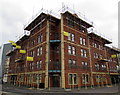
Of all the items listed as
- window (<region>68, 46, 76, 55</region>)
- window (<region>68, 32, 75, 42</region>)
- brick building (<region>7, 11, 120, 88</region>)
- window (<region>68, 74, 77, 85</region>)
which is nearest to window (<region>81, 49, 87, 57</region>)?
brick building (<region>7, 11, 120, 88</region>)

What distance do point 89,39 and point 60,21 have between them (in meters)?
9.84

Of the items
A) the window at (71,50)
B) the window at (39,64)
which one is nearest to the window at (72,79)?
the window at (71,50)

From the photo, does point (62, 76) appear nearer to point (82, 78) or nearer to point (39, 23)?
point (82, 78)

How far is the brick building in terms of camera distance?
21172 mm

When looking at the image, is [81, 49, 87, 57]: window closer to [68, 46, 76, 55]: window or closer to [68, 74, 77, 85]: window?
[68, 46, 76, 55]: window

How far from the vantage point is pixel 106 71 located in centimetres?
3319

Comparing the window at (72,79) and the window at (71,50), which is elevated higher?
the window at (71,50)

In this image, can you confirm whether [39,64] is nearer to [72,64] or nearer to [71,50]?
[72,64]

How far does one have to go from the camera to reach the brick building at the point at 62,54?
21172 millimetres

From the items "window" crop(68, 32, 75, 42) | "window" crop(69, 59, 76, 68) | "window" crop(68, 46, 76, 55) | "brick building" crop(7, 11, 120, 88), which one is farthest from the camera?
"window" crop(68, 32, 75, 42)

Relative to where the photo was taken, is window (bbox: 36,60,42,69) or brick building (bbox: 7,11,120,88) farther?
window (bbox: 36,60,42,69)

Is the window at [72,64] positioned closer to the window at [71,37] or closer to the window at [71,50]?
the window at [71,50]

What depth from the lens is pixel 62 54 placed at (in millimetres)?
21250

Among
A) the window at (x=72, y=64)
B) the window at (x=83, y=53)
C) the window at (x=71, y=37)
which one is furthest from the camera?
the window at (x=83, y=53)
